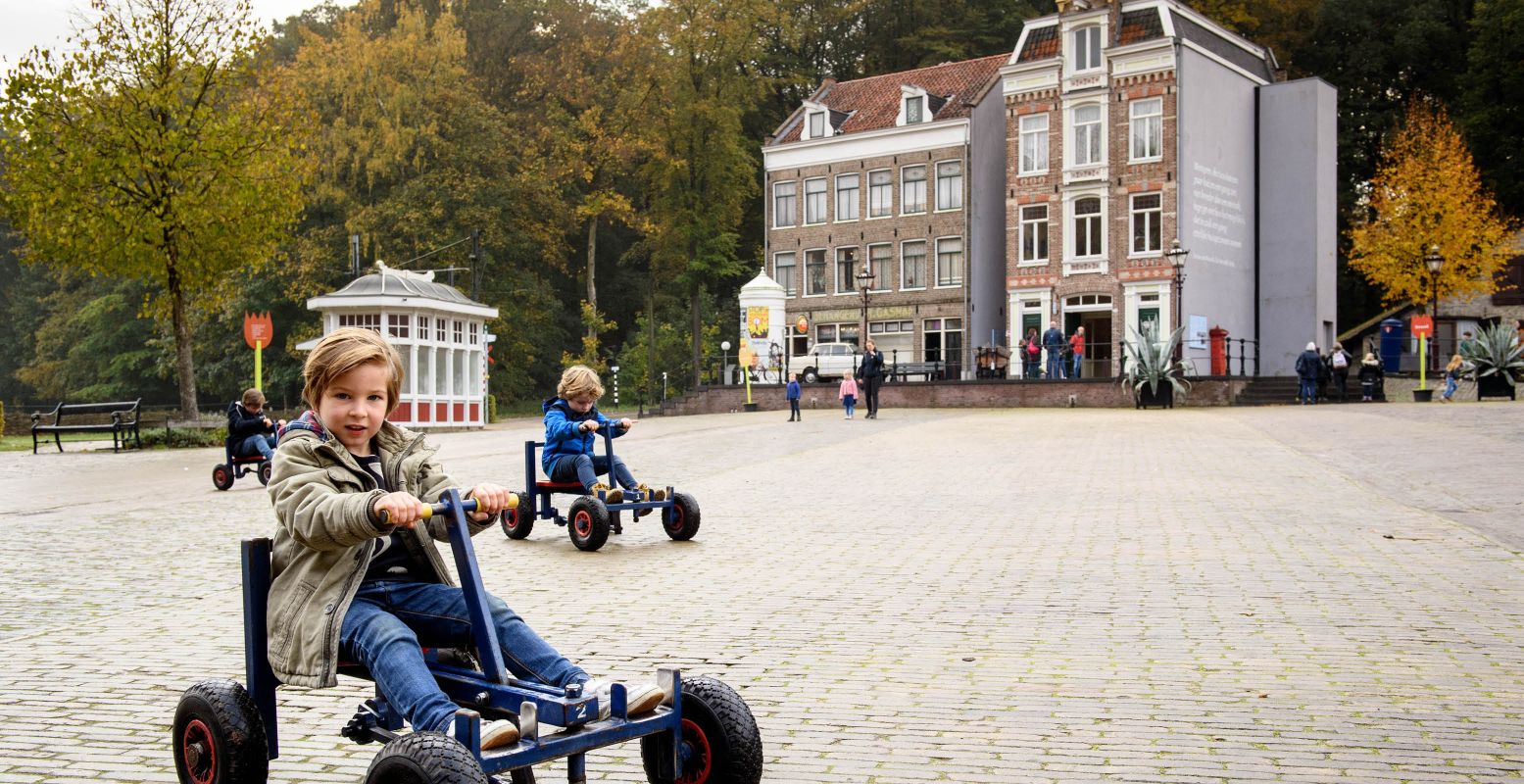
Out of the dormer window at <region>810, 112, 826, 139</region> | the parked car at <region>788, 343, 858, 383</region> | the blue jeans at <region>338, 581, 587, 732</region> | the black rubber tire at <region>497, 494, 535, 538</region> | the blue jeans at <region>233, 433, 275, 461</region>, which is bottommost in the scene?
the black rubber tire at <region>497, 494, 535, 538</region>

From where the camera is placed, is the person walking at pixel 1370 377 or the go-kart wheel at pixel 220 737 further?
the person walking at pixel 1370 377

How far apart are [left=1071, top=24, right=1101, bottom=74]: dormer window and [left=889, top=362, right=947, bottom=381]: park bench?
35.1ft

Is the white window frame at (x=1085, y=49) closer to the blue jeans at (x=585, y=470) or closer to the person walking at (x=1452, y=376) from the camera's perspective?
the person walking at (x=1452, y=376)

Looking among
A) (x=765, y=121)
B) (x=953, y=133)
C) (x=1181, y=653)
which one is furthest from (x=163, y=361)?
(x=1181, y=653)

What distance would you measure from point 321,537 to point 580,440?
22.5 feet

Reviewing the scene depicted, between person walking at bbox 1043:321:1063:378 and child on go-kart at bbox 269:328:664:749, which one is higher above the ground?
person walking at bbox 1043:321:1063:378

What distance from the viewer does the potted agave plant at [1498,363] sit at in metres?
32.4

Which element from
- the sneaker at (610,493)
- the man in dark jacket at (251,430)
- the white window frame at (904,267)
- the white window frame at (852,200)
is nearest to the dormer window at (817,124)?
the white window frame at (852,200)

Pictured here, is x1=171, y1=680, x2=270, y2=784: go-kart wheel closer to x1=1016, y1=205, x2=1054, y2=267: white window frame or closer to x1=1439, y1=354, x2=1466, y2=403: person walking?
x1=1439, y1=354, x2=1466, y2=403: person walking

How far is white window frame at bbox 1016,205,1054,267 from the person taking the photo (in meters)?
44.9

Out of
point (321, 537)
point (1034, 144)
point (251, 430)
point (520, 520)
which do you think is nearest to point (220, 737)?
point (321, 537)

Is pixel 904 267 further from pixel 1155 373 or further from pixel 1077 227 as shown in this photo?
pixel 1155 373

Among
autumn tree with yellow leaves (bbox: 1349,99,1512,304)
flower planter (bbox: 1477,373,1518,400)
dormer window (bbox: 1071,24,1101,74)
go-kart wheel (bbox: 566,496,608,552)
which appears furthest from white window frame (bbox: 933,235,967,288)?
go-kart wheel (bbox: 566,496,608,552)

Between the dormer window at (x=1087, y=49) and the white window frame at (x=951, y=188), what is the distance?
19.3ft
